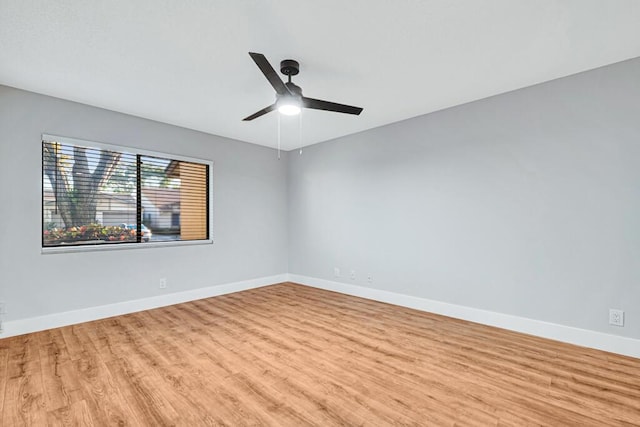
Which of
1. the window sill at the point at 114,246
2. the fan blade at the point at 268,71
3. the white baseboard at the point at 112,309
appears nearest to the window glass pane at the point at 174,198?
the window sill at the point at 114,246

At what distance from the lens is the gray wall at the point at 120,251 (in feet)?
10.2

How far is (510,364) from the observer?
2441 mm

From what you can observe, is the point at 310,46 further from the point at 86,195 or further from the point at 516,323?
the point at 516,323

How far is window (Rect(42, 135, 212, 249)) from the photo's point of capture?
338 centimetres

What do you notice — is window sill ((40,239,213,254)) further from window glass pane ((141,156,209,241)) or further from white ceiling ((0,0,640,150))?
white ceiling ((0,0,640,150))

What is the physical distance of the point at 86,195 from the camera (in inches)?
140

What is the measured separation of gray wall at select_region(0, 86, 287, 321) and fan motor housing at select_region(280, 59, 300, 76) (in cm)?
243

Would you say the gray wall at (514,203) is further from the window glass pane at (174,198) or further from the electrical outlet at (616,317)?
the window glass pane at (174,198)

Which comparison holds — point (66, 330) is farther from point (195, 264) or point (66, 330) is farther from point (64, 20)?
point (64, 20)

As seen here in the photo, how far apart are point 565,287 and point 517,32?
7.62 feet

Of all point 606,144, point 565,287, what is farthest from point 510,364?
point 606,144

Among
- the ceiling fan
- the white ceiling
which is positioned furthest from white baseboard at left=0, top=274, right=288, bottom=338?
the ceiling fan

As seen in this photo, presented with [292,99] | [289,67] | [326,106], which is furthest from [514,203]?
[289,67]

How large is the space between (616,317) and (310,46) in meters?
3.48
